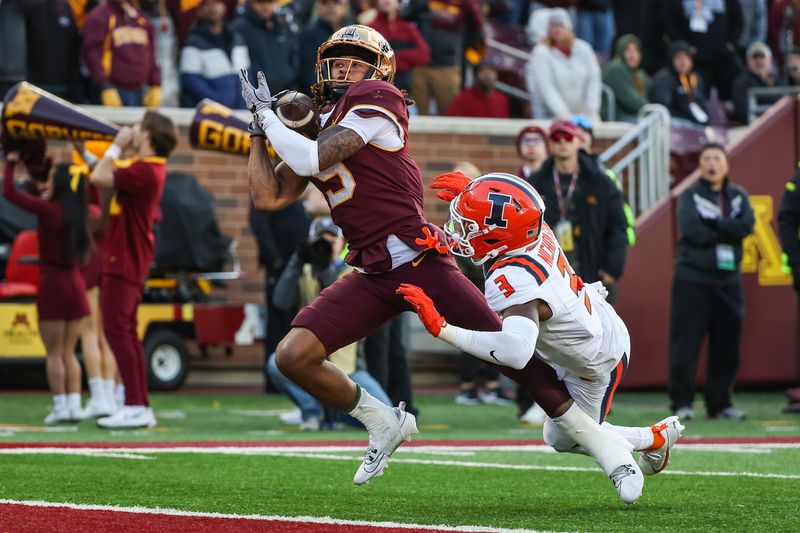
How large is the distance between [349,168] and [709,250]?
5.27 meters

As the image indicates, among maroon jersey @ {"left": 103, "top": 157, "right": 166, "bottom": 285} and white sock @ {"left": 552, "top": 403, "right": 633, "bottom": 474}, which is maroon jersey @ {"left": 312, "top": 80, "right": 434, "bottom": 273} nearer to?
white sock @ {"left": 552, "top": 403, "right": 633, "bottom": 474}

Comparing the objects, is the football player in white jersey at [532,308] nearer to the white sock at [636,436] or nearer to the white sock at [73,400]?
the white sock at [636,436]

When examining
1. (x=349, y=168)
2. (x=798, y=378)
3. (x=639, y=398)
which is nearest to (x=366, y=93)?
(x=349, y=168)

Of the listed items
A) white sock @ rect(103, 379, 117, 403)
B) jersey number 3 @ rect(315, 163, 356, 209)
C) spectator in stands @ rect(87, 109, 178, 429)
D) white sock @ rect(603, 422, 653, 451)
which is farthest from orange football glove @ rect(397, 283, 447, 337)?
white sock @ rect(103, 379, 117, 403)

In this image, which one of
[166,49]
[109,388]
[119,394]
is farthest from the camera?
[166,49]

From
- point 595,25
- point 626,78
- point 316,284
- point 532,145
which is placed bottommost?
point 316,284

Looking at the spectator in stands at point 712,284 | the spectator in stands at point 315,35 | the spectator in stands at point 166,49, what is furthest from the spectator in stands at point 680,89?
the spectator in stands at point 166,49

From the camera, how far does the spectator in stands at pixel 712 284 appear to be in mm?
10477

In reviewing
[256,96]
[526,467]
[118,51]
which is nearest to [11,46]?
[118,51]

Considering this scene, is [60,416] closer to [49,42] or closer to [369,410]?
[49,42]

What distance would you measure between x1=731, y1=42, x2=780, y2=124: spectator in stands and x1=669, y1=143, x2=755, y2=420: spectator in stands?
17.7 feet

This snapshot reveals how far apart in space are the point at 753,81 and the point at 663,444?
35.4 ft

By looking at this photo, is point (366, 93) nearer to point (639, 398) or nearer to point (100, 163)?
point (100, 163)

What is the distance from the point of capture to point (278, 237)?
41.5 ft
